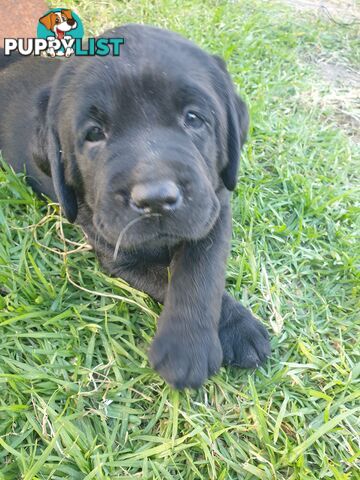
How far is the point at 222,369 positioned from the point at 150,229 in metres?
0.66

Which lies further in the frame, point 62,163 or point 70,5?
point 70,5

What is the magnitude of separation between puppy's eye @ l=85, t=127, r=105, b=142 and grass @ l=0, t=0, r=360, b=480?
61 cm

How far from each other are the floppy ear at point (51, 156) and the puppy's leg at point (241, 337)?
78 centimetres

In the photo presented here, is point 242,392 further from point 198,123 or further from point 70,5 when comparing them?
point 70,5

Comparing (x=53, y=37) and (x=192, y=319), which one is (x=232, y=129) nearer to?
(x=192, y=319)

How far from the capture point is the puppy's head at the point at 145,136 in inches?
64.4

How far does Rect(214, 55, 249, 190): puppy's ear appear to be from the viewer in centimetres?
209

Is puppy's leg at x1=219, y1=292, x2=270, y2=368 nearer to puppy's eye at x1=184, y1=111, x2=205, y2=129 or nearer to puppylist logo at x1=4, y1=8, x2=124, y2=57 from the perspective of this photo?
puppy's eye at x1=184, y1=111, x2=205, y2=129

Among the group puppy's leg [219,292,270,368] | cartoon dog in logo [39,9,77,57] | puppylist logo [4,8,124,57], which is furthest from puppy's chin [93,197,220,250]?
cartoon dog in logo [39,9,77,57]

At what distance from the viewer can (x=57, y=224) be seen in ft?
7.93

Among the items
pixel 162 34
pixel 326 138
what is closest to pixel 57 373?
pixel 162 34

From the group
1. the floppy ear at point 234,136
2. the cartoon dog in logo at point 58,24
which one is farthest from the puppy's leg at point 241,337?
the cartoon dog in logo at point 58,24

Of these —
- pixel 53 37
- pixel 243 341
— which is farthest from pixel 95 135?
pixel 53 37

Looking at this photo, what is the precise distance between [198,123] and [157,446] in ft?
3.88
